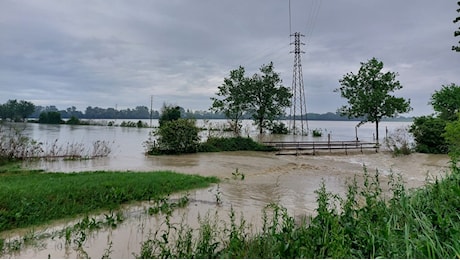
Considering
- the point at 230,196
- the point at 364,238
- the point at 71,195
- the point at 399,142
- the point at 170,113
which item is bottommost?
the point at 230,196

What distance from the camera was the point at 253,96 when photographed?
25.7 metres

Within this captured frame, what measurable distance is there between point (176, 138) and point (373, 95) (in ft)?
54.9

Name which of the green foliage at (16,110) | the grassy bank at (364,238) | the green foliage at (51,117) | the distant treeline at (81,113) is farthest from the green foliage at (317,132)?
the green foliage at (16,110)

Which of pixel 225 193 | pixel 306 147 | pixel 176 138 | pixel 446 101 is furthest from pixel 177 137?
pixel 446 101

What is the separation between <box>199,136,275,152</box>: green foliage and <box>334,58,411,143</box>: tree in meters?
10.3

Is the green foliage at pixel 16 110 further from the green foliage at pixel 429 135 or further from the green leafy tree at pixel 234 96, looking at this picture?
the green foliage at pixel 429 135

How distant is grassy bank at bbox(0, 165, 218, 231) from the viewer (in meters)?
5.06

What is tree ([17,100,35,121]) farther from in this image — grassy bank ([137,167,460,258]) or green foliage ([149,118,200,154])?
grassy bank ([137,167,460,258])

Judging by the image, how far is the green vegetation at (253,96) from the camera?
25.6 metres

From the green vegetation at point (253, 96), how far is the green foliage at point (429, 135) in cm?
1035

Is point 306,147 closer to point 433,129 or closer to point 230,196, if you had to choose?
point 433,129

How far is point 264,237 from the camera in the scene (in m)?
3.57

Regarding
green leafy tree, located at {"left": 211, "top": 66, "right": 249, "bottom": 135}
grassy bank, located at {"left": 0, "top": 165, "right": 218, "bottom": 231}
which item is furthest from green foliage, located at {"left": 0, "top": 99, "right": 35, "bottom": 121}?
grassy bank, located at {"left": 0, "top": 165, "right": 218, "bottom": 231}

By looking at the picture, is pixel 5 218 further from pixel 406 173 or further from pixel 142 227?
pixel 406 173
